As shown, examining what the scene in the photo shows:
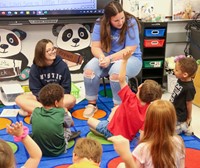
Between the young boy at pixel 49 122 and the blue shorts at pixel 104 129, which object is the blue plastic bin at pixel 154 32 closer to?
the blue shorts at pixel 104 129

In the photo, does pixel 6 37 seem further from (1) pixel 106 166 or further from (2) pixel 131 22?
(1) pixel 106 166

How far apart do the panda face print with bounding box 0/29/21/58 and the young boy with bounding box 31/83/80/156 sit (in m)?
1.58

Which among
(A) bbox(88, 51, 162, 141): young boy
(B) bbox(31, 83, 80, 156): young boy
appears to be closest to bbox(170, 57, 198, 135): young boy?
(A) bbox(88, 51, 162, 141): young boy

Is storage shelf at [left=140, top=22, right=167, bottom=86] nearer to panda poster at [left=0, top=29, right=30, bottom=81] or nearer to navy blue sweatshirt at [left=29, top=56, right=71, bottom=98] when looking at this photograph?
navy blue sweatshirt at [left=29, top=56, right=71, bottom=98]

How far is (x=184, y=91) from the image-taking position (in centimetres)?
257

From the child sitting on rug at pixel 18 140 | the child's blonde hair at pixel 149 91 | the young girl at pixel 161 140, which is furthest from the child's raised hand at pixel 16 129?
the child's blonde hair at pixel 149 91

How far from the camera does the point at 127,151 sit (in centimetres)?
128

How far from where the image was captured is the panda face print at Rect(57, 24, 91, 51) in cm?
378

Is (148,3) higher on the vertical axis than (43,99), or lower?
→ higher

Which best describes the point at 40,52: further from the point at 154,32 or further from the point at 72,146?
the point at 154,32

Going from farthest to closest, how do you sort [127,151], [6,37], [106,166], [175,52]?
[175,52], [6,37], [106,166], [127,151]

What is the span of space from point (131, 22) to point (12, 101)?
4.50 feet

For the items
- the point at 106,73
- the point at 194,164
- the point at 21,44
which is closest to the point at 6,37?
the point at 21,44

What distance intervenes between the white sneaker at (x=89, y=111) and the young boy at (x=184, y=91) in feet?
2.43
